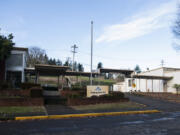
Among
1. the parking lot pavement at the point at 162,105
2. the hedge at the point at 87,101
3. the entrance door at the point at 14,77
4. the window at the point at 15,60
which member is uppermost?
the window at the point at 15,60

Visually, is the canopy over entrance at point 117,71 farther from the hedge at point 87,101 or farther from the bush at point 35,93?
the bush at point 35,93

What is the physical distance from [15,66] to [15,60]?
0.78 metres

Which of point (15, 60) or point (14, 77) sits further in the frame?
point (14, 77)

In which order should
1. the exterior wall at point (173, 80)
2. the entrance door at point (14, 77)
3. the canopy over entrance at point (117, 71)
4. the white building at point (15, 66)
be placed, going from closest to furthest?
the white building at point (15, 66) < the entrance door at point (14, 77) < the canopy over entrance at point (117, 71) < the exterior wall at point (173, 80)

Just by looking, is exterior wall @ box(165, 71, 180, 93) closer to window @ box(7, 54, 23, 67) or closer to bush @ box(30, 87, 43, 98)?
window @ box(7, 54, 23, 67)

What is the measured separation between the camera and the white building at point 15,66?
2495cm

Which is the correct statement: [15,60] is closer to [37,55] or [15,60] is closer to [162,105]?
[162,105]

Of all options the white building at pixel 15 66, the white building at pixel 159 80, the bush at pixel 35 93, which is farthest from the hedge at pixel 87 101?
the white building at pixel 159 80

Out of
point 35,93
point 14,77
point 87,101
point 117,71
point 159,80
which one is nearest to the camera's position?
point 35,93

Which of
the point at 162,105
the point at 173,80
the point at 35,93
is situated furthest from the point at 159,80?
the point at 35,93

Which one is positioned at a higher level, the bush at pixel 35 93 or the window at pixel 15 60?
the window at pixel 15 60

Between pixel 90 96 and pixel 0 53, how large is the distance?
1105 cm

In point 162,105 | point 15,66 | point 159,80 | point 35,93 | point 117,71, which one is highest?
point 15,66

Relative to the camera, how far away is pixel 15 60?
83.3 feet
